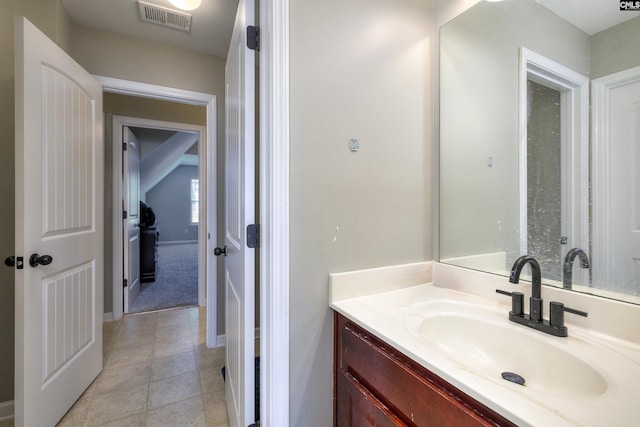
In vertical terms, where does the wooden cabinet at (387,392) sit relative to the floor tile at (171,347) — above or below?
above

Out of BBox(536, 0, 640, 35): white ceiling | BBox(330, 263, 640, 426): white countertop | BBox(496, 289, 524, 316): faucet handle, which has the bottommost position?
BBox(330, 263, 640, 426): white countertop

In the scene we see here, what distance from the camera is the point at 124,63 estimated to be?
211 cm

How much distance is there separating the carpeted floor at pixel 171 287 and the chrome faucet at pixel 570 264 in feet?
11.2

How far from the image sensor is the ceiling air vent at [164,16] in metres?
1.82

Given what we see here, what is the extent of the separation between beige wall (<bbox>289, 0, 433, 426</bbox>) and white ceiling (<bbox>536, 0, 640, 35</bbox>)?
475mm

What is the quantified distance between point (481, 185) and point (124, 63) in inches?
104

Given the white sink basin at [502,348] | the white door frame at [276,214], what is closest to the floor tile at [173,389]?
the white door frame at [276,214]

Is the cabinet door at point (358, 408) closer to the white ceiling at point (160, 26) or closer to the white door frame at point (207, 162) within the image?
the white door frame at point (207, 162)

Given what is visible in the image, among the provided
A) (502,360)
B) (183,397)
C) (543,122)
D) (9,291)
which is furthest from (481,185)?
(9,291)

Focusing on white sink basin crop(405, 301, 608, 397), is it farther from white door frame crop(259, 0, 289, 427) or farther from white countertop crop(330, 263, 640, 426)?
white door frame crop(259, 0, 289, 427)

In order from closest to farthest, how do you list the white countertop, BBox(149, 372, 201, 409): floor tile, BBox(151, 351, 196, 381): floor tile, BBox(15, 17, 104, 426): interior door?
1. the white countertop
2. BBox(15, 17, 104, 426): interior door
3. BBox(149, 372, 201, 409): floor tile
4. BBox(151, 351, 196, 381): floor tile

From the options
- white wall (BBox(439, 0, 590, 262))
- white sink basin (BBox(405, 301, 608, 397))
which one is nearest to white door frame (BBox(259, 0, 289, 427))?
white sink basin (BBox(405, 301, 608, 397))

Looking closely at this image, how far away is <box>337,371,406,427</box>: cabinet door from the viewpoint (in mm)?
738

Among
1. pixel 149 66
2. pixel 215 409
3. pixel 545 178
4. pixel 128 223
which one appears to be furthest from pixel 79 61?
pixel 545 178
